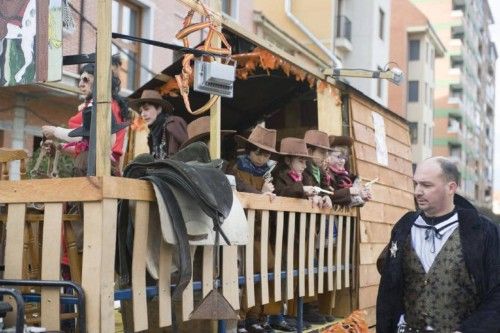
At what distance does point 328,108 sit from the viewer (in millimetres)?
7148

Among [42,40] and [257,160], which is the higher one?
[42,40]

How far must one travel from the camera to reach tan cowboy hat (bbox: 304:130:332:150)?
21.8 ft

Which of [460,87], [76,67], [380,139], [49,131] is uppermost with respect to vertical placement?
[460,87]

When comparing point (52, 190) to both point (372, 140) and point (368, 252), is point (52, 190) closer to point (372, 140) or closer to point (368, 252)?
point (368, 252)

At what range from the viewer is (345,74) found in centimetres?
722

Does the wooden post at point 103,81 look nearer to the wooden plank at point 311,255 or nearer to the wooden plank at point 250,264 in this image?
the wooden plank at point 250,264

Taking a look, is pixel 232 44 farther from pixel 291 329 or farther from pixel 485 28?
pixel 485 28

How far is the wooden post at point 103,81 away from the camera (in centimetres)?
337

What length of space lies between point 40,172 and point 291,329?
2667 mm

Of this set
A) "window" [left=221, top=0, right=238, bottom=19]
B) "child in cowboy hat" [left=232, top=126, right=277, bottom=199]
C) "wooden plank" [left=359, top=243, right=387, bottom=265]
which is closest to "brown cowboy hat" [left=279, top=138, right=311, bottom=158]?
"child in cowboy hat" [left=232, top=126, right=277, bottom=199]

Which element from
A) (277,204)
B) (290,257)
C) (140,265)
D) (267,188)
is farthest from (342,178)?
(140,265)

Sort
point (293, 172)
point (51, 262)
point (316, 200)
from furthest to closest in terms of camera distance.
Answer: point (293, 172) < point (316, 200) < point (51, 262)

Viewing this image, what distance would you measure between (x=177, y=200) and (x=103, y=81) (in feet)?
2.33

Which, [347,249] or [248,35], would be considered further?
[347,249]
